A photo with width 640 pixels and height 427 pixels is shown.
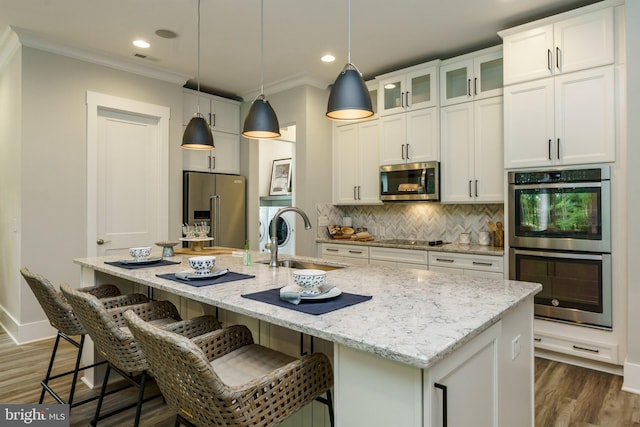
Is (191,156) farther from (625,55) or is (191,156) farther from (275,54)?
(625,55)

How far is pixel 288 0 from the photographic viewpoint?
9.71 feet

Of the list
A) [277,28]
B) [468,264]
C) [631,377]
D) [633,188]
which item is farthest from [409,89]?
[631,377]

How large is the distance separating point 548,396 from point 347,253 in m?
2.35

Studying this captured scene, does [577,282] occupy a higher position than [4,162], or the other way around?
[4,162]

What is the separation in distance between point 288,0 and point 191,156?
2490 millimetres

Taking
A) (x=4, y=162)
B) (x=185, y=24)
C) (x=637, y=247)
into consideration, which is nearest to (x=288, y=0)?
(x=185, y=24)

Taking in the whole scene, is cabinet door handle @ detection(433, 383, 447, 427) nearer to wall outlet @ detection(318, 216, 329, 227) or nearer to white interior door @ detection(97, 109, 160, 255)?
wall outlet @ detection(318, 216, 329, 227)

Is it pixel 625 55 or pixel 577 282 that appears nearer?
pixel 625 55

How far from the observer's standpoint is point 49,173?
367 cm

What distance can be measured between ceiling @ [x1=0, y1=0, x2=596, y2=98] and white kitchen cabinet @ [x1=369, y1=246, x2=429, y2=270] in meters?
2.01

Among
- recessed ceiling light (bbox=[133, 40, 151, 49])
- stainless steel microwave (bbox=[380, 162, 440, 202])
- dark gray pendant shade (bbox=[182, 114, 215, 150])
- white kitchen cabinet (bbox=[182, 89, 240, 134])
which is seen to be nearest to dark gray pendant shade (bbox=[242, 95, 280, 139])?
dark gray pendant shade (bbox=[182, 114, 215, 150])

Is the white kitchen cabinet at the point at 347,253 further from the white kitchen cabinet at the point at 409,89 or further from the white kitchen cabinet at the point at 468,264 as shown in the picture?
the white kitchen cabinet at the point at 409,89

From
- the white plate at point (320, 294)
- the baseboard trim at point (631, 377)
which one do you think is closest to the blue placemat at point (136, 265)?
the white plate at point (320, 294)

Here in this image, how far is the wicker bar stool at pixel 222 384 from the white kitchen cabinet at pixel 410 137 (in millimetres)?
3101
